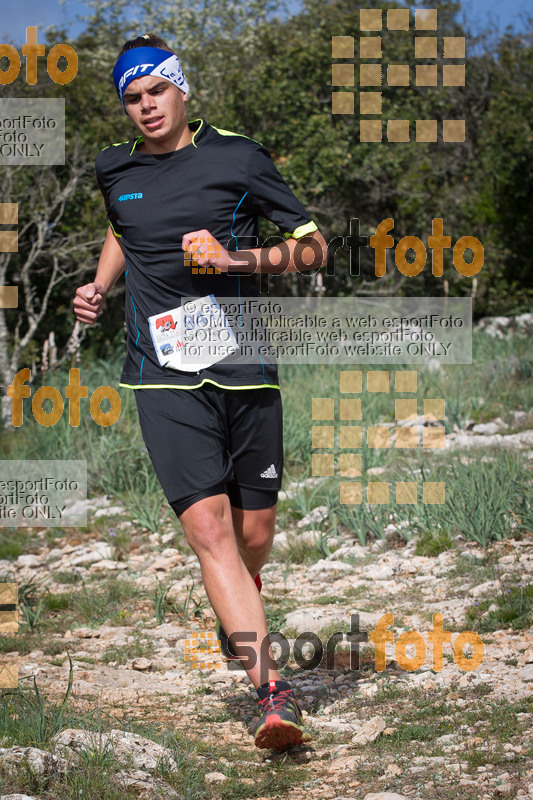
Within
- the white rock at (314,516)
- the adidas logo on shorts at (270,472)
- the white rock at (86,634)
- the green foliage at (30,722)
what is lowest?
the white rock at (86,634)

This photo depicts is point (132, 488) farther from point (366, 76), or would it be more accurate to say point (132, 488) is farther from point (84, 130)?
point (366, 76)

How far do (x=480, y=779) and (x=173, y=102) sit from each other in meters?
2.20

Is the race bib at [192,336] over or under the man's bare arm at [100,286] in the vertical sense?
under

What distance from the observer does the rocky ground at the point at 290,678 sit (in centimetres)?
247

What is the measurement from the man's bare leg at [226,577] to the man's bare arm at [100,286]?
0.76 m

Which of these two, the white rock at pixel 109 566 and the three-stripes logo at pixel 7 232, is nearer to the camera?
the white rock at pixel 109 566

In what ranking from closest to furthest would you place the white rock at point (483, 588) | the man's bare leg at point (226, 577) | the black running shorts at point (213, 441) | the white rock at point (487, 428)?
the man's bare leg at point (226, 577), the black running shorts at point (213, 441), the white rock at point (483, 588), the white rock at point (487, 428)

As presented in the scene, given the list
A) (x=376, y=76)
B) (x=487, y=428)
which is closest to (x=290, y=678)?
(x=487, y=428)

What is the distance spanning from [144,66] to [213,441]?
4.00 ft

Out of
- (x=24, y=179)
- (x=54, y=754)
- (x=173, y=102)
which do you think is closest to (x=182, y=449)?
(x=54, y=754)

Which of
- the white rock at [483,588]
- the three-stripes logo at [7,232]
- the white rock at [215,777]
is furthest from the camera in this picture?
the three-stripes logo at [7,232]

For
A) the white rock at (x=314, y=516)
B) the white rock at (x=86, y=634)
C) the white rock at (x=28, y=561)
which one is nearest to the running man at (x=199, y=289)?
the white rock at (x=86, y=634)

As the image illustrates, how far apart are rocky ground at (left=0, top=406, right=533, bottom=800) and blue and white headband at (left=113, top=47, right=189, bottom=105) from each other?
198 centimetres

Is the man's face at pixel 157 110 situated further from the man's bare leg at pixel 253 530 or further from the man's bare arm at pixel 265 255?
the man's bare leg at pixel 253 530
